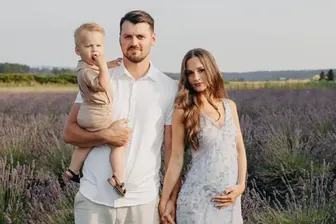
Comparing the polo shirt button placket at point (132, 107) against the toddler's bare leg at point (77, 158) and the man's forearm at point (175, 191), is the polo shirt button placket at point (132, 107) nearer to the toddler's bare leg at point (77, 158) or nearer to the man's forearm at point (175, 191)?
the toddler's bare leg at point (77, 158)

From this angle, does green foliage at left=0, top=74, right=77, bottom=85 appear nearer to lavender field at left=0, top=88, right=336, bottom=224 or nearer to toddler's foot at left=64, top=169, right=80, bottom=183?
lavender field at left=0, top=88, right=336, bottom=224

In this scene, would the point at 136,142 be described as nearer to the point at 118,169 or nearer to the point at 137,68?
the point at 118,169

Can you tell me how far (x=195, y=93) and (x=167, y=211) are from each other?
0.61 meters

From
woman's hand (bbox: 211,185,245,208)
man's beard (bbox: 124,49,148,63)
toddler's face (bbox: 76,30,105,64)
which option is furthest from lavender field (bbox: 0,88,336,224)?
toddler's face (bbox: 76,30,105,64)

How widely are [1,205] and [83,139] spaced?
241 cm

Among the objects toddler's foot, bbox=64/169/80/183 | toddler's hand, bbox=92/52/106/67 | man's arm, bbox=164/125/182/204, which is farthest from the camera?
toddler's foot, bbox=64/169/80/183

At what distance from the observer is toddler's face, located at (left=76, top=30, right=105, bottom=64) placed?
9.30 ft

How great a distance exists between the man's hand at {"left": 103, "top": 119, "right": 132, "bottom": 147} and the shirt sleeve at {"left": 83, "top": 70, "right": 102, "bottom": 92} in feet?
0.63

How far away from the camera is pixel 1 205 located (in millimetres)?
5051

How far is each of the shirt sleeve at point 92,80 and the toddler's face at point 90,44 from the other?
0.06 m

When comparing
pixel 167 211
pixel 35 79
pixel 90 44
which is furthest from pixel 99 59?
pixel 35 79

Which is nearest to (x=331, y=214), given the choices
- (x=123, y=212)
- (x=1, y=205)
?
(x=123, y=212)

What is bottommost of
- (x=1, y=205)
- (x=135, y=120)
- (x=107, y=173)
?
(x=1, y=205)

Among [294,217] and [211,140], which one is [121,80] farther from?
[294,217]
